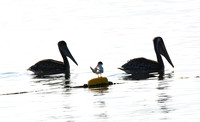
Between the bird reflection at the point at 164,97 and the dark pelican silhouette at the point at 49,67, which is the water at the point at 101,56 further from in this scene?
the dark pelican silhouette at the point at 49,67

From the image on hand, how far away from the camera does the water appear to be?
79.9ft

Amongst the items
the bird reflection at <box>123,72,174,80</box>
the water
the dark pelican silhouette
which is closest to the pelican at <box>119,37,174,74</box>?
the water

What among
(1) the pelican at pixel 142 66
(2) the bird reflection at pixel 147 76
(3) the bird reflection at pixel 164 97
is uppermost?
(1) the pelican at pixel 142 66

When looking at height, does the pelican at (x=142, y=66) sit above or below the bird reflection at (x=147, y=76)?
above

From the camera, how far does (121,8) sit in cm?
7112

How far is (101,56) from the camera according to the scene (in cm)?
4047

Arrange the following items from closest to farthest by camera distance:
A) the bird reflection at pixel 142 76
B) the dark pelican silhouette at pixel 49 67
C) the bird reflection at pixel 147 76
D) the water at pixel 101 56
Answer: the water at pixel 101 56, the bird reflection at pixel 147 76, the bird reflection at pixel 142 76, the dark pelican silhouette at pixel 49 67

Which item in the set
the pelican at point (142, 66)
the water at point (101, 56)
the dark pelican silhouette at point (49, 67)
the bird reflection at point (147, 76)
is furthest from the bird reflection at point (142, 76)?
the dark pelican silhouette at point (49, 67)

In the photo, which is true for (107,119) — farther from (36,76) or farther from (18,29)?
(18,29)

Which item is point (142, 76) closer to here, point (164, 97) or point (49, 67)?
point (49, 67)

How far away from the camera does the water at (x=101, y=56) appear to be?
24359mm

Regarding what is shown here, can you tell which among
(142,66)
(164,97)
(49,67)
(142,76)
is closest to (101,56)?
(49,67)

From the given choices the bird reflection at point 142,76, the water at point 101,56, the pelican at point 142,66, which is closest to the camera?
the water at point 101,56

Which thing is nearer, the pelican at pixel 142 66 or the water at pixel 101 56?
the water at pixel 101 56
